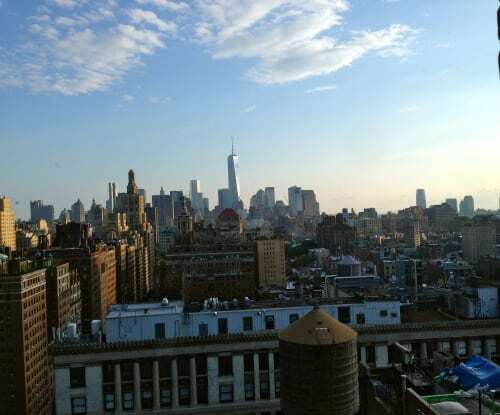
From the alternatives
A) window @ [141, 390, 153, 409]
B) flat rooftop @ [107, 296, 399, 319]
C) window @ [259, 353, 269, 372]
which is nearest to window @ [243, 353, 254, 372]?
window @ [259, 353, 269, 372]

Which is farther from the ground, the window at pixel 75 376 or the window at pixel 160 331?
the window at pixel 160 331

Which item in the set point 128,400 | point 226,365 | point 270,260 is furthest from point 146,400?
point 270,260

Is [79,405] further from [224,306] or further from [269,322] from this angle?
[269,322]

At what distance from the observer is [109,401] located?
1646 inches

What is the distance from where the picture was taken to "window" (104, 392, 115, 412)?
137ft

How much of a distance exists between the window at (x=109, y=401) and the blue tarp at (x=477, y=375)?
26.7 metres

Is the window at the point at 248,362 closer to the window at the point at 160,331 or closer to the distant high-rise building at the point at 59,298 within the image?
the window at the point at 160,331

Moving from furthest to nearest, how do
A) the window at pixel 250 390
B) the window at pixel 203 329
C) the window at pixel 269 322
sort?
the window at pixel 269 322 → the window at pixel 203 329 → the window at pixel 250 390

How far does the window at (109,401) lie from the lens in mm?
41750

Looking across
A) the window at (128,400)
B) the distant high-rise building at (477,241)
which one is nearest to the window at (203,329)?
the window at (128,400)

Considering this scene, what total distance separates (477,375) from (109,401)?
93.9 feet

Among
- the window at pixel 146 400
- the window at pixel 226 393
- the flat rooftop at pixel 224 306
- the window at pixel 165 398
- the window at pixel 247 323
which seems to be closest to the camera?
the window at pixel 146 400

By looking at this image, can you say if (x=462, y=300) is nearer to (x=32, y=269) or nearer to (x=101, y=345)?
(x=101, y=345)

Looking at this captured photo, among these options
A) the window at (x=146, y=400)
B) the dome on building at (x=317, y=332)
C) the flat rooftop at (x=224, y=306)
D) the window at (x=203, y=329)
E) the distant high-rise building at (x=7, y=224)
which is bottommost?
the window at (x=146, y=400)
